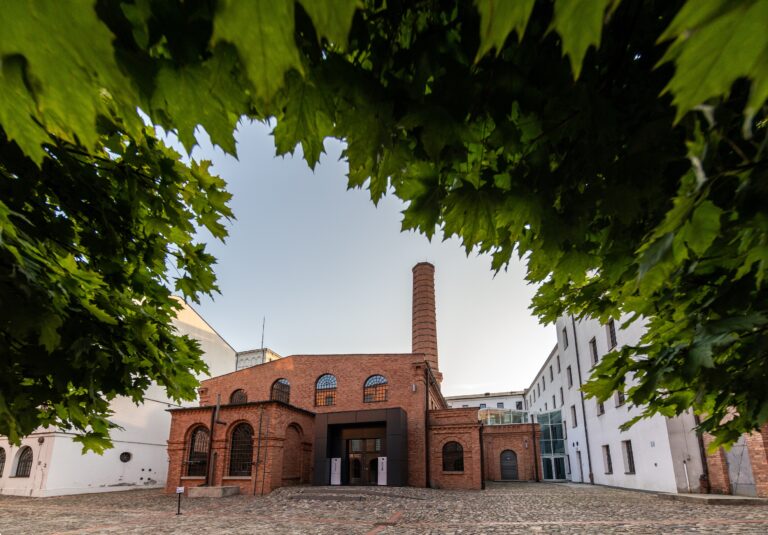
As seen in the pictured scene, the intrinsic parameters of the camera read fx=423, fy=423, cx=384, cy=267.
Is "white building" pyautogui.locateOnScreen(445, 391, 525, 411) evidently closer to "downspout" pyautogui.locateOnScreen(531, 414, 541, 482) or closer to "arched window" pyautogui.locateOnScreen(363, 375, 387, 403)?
"downspout" pyautogui.locateOnScreen(531, 414, 541, 482)

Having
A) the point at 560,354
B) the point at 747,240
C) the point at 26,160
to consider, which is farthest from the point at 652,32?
the point at 560,354

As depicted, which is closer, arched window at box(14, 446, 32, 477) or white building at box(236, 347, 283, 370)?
arched window at box(14, 446, 32, 477)

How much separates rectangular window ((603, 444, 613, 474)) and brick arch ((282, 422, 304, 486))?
53.7 feet

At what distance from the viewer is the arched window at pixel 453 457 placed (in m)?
22.8

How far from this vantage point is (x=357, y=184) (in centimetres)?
192

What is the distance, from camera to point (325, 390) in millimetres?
26344

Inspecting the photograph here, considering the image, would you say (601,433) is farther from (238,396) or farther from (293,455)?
(238,396)

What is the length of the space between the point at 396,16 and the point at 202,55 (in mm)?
774

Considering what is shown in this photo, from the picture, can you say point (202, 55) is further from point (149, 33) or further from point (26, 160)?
point (26, 160)

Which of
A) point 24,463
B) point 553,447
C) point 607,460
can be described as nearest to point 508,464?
point 553,447

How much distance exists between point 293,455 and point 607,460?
55.2ft

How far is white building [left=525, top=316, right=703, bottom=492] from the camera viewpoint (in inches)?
612

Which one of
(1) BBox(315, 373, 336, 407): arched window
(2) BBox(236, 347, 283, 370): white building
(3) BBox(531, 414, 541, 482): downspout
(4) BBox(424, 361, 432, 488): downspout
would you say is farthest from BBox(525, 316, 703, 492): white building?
(2) BBox(236, 347, 283, 370): white building

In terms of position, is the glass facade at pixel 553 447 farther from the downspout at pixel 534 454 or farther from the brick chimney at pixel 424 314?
the brick chimney at pixel 424 314
